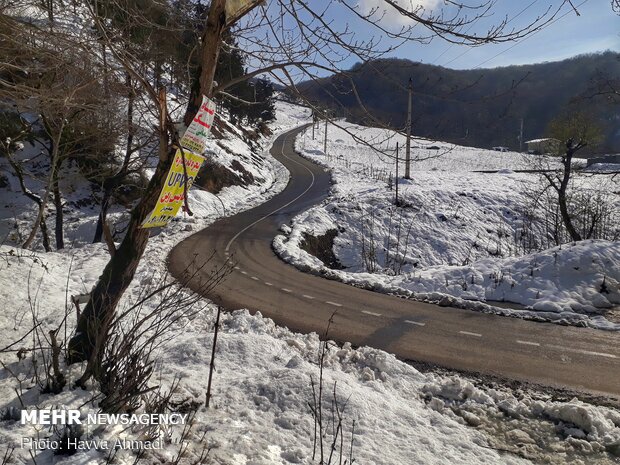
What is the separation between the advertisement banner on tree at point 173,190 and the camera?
3.17m

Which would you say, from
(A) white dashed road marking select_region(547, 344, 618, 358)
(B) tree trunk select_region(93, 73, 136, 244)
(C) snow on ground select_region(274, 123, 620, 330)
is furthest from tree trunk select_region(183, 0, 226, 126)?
(A) white dashed road marking select_region(547, 344, 618, 358)

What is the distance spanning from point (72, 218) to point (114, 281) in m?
19.3

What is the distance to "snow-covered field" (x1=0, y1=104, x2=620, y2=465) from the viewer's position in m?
3.28

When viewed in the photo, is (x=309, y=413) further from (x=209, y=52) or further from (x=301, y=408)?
(x=209, y=52)

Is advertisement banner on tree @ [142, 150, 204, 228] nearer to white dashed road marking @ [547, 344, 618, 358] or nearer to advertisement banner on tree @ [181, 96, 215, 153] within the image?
advertisement banner on tree @ [181, 96, 215, 153]

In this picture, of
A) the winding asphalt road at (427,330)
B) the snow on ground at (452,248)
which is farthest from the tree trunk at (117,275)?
the snow on ground at (452,248)

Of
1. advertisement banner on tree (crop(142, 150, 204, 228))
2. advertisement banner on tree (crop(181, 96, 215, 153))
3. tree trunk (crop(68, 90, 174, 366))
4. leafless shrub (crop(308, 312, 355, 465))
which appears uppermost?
advertisement banner on tree (crop(181, 96, 215, 153))

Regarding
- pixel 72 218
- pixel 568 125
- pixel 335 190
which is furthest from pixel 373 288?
pixel 335 190

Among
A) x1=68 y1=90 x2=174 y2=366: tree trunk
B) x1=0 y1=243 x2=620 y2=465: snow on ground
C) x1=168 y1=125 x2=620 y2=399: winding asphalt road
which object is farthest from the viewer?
x1=168 y1=125 x2=620 y2=399: winding asphalt road

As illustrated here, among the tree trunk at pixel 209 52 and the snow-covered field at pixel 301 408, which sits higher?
the tree trunk at pixel 209 52

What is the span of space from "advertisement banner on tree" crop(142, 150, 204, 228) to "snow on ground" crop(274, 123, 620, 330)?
1578mm

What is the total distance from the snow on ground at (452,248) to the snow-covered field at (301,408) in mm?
3007

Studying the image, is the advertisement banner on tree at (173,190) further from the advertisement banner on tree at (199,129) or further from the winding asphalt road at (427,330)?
the winding asphalt road at (427,330)

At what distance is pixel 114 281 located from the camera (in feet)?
12.6
